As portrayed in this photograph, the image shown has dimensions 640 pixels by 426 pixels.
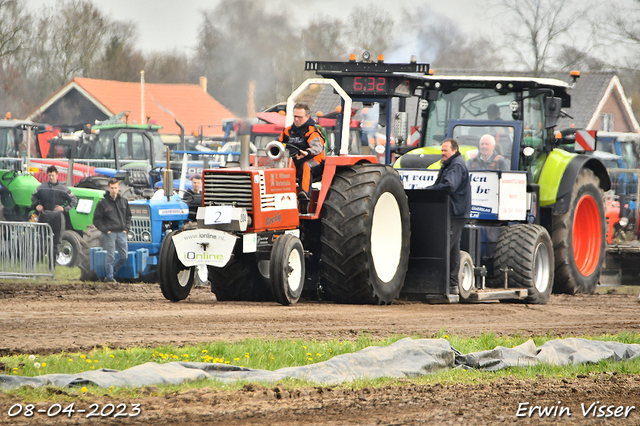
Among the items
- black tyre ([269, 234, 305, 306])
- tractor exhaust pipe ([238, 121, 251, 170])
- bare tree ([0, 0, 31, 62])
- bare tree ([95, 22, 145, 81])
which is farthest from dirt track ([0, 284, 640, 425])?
bare tree ([95, 22, 145, 81])

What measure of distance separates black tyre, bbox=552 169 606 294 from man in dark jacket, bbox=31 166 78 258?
8.41 m

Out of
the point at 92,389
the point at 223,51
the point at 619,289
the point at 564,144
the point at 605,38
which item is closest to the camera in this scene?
the point at 92,389

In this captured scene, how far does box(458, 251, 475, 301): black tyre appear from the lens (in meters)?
10.6

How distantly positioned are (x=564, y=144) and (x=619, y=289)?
3.33 m

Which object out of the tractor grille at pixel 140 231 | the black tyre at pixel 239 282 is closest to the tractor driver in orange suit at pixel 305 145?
the black tyre at pixel 239 282

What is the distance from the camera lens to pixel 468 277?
10.8m

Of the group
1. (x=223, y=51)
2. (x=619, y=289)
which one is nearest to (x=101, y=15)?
(x=223, y=51)

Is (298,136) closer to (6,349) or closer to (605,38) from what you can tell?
(6,349)

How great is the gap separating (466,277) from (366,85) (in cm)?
270

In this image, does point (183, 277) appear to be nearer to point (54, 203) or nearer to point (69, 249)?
point (69, 249)

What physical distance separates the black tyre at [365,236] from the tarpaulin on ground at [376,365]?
3054 millimetres

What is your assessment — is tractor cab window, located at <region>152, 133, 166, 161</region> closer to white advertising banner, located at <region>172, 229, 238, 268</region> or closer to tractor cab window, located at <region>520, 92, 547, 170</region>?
tractor cab window, located at <region>520, 92, 547, 170</region>

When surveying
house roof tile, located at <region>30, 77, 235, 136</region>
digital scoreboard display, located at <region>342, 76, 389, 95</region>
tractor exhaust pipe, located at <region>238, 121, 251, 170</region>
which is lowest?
tractor exhaust pipe, located at <region>238, 121, 251, 170</region>

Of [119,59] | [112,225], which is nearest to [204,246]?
[112,225]
